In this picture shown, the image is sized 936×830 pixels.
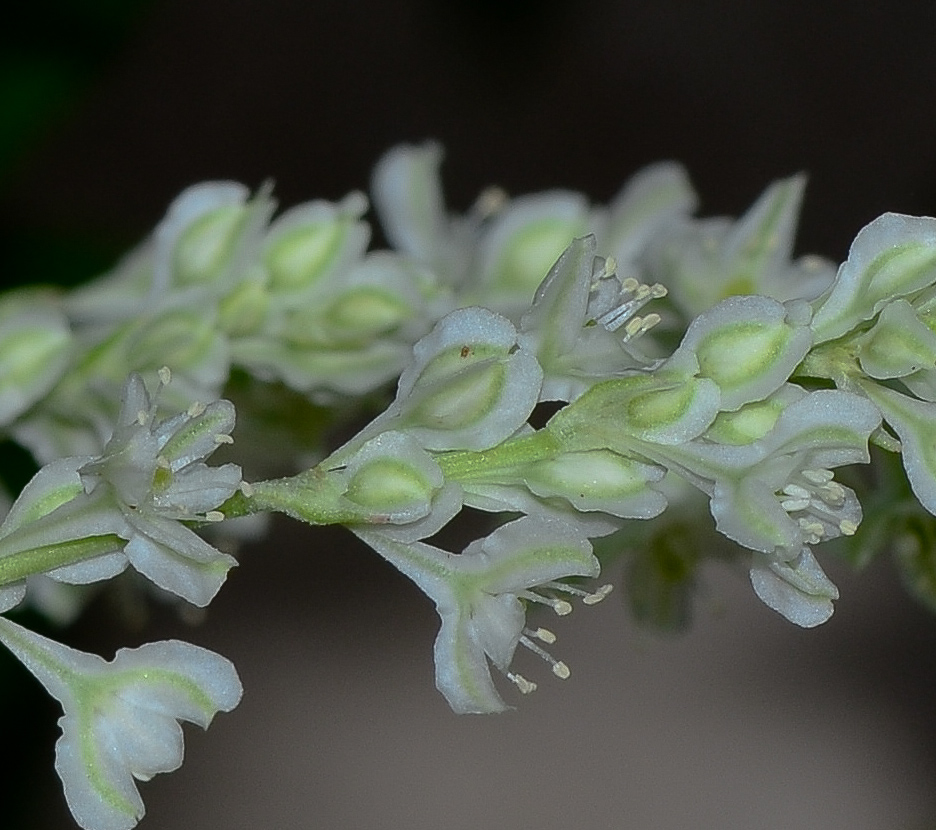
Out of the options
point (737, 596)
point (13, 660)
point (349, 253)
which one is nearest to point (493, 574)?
point (349, 253)

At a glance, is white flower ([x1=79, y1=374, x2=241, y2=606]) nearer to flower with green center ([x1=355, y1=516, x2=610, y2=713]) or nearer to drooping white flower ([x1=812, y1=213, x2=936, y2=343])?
flower with green center ([x1=355, y1=516, x2=610, y2=713])

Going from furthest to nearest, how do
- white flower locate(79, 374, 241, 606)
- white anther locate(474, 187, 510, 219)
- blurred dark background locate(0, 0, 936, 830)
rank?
blurred dark background locate(0, 0, 936, 830) → white anther locate(474, 187, 510, 219) → white flower locate(79, 374, 241, 606)

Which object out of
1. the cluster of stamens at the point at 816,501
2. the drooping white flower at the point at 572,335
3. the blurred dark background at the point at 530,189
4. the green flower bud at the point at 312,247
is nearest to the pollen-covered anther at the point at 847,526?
the cluster of stamens at the point at 816,501

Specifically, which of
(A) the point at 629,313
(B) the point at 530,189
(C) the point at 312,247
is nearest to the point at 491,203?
(C) the point at 312,247

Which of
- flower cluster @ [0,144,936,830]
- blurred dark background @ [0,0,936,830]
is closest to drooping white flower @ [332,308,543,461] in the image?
flower cluster @ [0,144,936,830]

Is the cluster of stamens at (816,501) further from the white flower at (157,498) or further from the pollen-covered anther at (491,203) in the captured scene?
the pollen-covered anther at (491,203)

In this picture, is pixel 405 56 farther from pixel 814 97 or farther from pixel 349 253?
pixel 349 253
